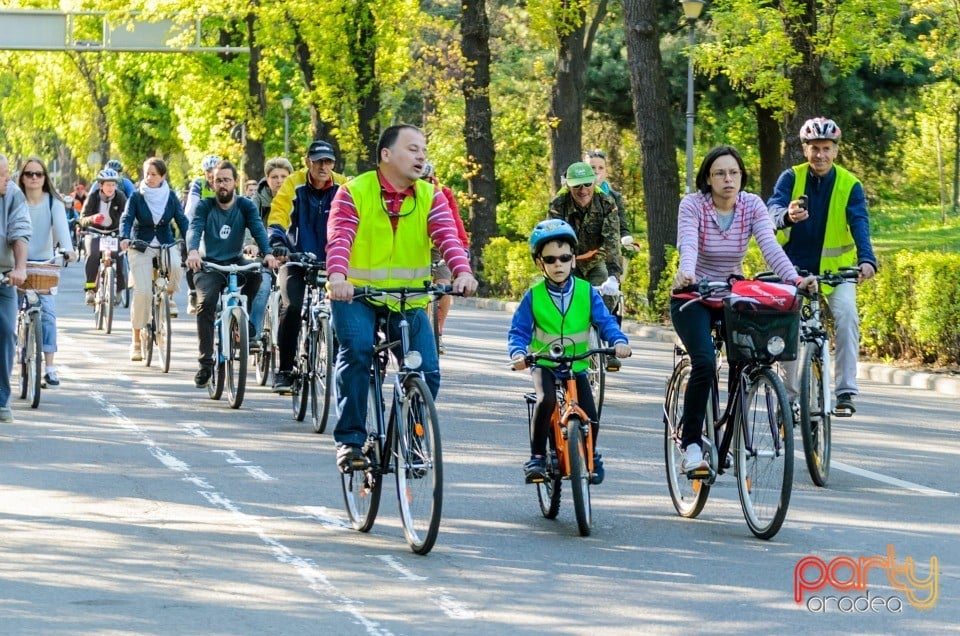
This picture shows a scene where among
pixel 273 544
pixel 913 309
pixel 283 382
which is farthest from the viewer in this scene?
pixel 913 309

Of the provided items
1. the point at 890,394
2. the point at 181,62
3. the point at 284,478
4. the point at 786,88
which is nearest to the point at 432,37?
the point at 181,62

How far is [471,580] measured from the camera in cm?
776

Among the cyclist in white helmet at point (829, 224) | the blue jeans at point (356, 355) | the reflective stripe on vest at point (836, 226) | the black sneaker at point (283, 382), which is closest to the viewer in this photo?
the blue jeans at point (356, 355)

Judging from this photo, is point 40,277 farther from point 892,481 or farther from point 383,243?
point 892,481

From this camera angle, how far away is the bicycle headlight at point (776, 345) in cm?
883

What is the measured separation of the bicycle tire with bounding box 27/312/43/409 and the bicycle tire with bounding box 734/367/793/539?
7.39 metres

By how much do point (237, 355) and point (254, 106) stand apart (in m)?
33.6

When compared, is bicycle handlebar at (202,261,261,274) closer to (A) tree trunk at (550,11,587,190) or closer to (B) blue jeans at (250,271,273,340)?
(B) blue jeans at (250,271,273,340)

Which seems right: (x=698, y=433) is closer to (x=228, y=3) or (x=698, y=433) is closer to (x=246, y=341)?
(x=246, y=341)

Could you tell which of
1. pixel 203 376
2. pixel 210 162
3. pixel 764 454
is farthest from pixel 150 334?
pixel 764 454

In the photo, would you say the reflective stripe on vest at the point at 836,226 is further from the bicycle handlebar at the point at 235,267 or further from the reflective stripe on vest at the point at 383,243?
the bicycle handlebar at the point at 235,267

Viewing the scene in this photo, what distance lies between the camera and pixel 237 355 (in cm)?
1457

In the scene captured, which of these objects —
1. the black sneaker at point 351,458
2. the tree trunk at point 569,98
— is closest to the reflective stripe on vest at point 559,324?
the black sneaker at point 351,458

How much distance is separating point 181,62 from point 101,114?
2088cm
